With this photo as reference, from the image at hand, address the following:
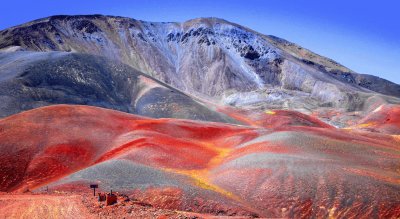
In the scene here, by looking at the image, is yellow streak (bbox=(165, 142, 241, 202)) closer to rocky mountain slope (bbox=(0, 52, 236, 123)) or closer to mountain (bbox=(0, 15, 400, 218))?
mountain (bbox=(0, 15, 400, 218))

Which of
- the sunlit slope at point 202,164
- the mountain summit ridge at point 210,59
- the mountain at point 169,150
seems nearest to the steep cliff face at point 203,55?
the mountain summit ridge at point 210,59

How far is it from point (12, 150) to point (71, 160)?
448cm

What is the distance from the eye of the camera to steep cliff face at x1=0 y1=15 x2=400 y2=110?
374 ft

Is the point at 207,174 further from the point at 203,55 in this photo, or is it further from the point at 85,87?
the point at 203,55

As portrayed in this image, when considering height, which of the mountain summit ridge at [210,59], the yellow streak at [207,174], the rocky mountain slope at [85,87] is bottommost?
the yellow streak at [207,174]

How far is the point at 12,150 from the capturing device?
106 feet

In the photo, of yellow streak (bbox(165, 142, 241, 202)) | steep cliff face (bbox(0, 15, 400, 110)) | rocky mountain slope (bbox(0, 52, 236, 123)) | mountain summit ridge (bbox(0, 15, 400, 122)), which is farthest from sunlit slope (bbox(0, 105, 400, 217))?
steep cliff face (bbox(0, 15, 400, 110))

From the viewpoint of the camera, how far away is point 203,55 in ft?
429

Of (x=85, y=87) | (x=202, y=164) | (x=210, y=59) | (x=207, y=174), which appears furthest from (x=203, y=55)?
(x=207, y=174)

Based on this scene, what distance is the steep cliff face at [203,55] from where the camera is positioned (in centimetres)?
11401

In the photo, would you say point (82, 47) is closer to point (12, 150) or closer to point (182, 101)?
point (182, 101)

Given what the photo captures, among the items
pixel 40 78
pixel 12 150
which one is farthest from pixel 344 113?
pixel 12 150

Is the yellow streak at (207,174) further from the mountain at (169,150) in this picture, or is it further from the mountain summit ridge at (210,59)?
the mountain summit ridge at (210,59)

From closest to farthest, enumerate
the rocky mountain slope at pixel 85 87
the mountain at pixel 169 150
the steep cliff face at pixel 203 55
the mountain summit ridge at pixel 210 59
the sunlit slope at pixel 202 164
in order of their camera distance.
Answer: the mountain at pixel 169 150 → the sunlit slope at pixel 202 164 → the rocky mountain slope at pixel 85 87 → the mountain summit ridge at pixel 210 59 → the steep cliff face at pixel 203 55
